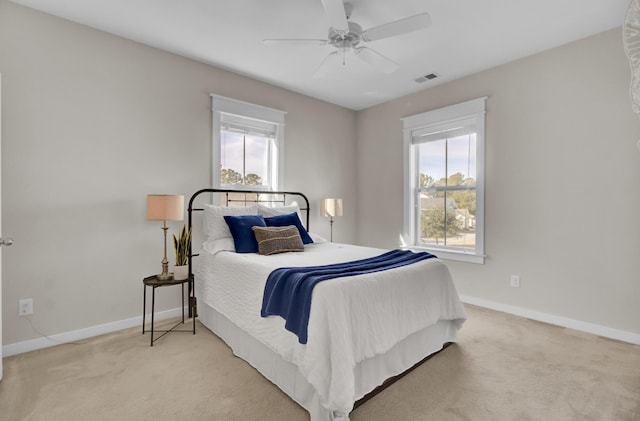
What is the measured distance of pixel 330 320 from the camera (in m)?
1.69

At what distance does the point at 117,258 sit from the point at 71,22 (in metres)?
2.07

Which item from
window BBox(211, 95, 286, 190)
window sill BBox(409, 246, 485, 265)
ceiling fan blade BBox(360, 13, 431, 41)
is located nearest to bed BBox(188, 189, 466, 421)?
window BBox(211, 95, 286, 190)

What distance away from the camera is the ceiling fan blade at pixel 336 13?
2008mm

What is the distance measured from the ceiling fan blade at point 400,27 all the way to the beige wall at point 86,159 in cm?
195

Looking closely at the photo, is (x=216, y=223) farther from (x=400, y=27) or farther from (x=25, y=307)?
(x=400, y=27)

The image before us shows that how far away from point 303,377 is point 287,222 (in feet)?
5.82

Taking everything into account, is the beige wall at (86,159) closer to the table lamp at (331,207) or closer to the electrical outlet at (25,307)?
the electrical outlet at (25,307)

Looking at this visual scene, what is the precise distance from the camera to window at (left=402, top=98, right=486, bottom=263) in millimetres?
3758

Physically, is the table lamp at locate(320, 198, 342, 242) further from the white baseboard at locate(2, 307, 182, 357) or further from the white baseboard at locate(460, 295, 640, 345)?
the white baseboard at locate(2, 307, 182, 357)

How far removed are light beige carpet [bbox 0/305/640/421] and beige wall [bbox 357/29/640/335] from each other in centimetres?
54

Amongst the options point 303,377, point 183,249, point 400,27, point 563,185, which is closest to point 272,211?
point 183,249

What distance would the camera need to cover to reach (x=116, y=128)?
9.61 ft

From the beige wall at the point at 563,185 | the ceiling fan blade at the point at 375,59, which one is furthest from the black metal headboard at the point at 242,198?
the beige wall at the point at 563,185

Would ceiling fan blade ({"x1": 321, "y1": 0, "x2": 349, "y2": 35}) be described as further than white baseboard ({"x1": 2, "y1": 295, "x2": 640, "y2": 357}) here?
No
